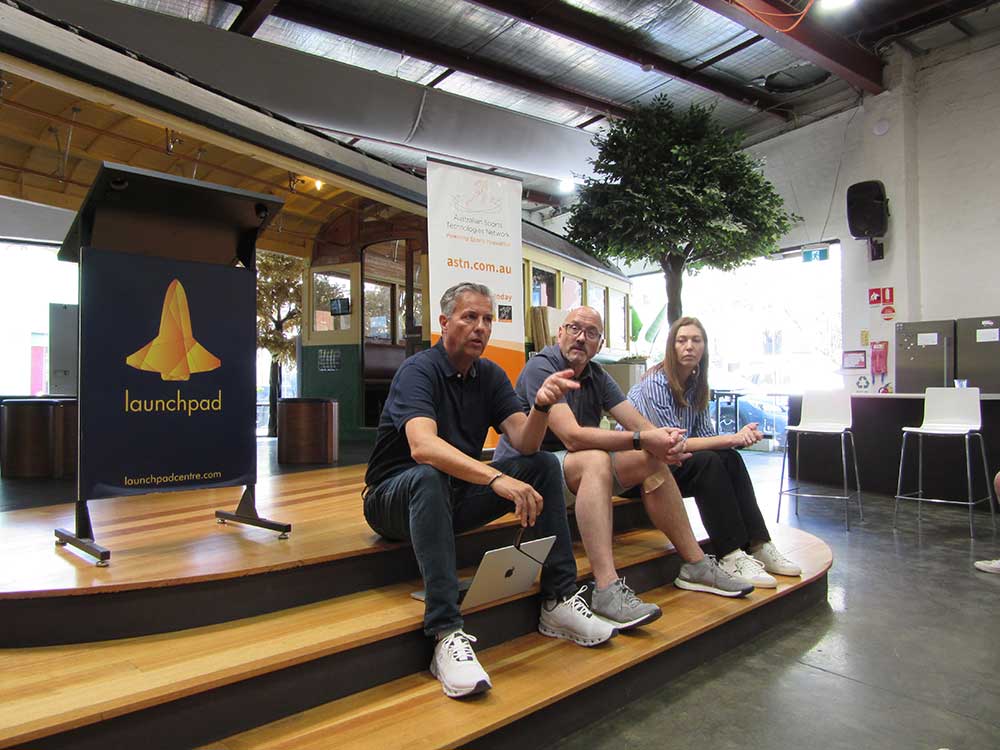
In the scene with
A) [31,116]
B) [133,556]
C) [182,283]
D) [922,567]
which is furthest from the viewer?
[31,116]

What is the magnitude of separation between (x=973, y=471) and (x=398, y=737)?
5510mm

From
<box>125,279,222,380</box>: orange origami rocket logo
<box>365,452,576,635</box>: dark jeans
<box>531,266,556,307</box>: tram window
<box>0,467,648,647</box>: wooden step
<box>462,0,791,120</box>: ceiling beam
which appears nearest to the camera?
<box>0,467,648,647</box>: wooden step

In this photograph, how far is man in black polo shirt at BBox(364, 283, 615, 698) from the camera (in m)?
1.78

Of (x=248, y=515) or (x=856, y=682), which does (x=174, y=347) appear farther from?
(x=856, y=682)

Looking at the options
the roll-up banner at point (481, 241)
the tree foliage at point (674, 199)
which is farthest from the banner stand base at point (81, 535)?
the tree foliage at point (674, 199)

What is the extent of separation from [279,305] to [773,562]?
7287 millimetres

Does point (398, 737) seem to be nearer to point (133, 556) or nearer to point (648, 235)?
point (133, 556)

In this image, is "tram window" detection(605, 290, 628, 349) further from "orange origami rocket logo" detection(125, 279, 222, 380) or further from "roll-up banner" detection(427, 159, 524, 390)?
"orange origami rocket logo" detection(125, 279, 222, 380)

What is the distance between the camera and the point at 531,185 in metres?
11.3

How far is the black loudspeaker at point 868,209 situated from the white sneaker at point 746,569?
19.5ft

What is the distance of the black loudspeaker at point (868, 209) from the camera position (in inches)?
280

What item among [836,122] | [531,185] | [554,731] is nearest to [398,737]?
[554,731]

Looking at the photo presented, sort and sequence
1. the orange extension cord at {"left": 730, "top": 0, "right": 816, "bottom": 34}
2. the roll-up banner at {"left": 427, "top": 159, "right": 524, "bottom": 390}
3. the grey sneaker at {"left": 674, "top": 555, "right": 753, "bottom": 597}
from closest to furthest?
1. the grey sneaker at {"left": 674, "top": 555, "right": 753, "bottom": 597}
2. the roll-up banner at {"left": 427, "top": 159, "right": 524, "bottom": 390}
3. the orange extension cord at {"left": 730, "top": 0, "right": 816, "bottom": 34}

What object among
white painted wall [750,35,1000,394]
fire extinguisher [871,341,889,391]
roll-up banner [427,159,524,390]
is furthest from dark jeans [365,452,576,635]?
white painted wall [750,35,1000,394]
